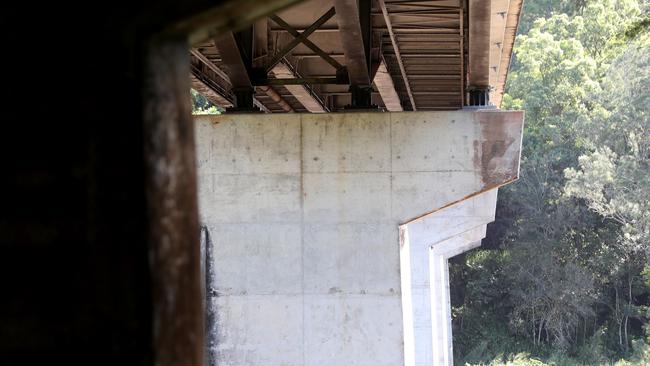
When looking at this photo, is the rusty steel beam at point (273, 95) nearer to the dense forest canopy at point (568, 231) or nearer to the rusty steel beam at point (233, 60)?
the rusty steel beam at point (233, 60)

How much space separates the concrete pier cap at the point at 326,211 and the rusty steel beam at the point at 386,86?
361cm

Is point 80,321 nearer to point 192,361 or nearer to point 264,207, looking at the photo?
point 192,361

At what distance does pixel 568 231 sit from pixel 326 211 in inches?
1598

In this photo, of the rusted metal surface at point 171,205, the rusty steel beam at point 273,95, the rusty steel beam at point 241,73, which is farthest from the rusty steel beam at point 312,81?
the rusted metal surface at point 171,205

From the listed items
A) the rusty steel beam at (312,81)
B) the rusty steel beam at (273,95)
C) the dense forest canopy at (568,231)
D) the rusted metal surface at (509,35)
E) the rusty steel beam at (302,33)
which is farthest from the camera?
the dense forest canopy at (568,231)

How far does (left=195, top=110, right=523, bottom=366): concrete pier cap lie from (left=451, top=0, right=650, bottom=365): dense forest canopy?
35.1m

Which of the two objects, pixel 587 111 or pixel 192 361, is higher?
pixel 587 111

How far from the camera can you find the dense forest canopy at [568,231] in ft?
156

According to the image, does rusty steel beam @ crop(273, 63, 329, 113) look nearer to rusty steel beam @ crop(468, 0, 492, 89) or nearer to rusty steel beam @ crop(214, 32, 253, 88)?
rusty steel beam @ crop(214, 32, 253, 88)

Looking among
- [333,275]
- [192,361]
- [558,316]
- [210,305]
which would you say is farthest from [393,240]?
[558,316]

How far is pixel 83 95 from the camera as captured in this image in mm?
2527

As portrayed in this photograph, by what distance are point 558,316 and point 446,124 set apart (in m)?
39.6

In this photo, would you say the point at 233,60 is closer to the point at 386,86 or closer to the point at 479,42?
the point at 479,42

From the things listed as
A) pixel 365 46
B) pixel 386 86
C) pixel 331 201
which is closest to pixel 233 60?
pixel 365 46
